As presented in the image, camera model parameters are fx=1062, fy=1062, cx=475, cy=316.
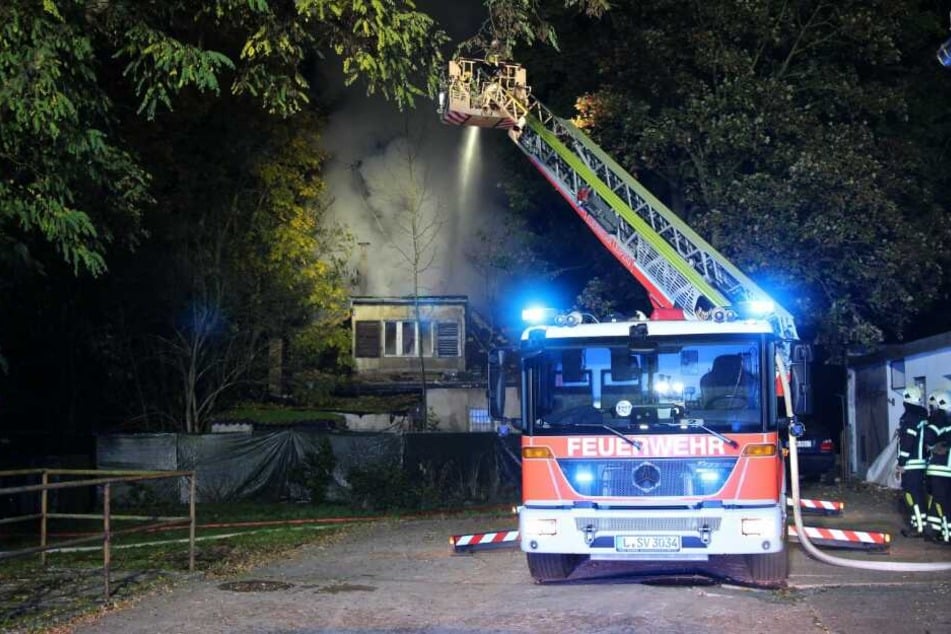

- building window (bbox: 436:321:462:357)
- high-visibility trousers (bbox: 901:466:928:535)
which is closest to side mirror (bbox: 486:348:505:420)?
high-visibility trousers (bbox: 901:466:928:535)

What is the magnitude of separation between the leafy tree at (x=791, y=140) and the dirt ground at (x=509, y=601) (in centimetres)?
863

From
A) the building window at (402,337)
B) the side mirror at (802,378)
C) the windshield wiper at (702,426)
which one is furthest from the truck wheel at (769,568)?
the building window at (402,337)

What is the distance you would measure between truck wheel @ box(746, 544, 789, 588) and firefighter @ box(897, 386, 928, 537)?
3579 mm

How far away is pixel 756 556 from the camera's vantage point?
9.38 meters

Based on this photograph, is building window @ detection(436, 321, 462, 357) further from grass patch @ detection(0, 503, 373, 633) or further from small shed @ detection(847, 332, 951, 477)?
grass patch @ detection(0, 503, 373, 633)

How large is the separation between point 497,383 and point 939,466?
544 cm

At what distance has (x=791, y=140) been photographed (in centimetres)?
2016

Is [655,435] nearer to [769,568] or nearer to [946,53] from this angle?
[769,568]

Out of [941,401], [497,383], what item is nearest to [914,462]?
[941,401]

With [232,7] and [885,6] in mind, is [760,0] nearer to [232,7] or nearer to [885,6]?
[885,6]

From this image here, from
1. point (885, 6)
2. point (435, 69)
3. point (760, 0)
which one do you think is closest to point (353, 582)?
point (435, 69)

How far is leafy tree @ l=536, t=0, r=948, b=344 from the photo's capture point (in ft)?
63.6

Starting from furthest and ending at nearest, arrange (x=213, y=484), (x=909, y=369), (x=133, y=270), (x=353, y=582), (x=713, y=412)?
(x=133, y=270), (x=213, y=484), (x=909, y=369), (x=353, y=582), (x=713, y=412)

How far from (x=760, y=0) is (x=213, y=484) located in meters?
14.2
